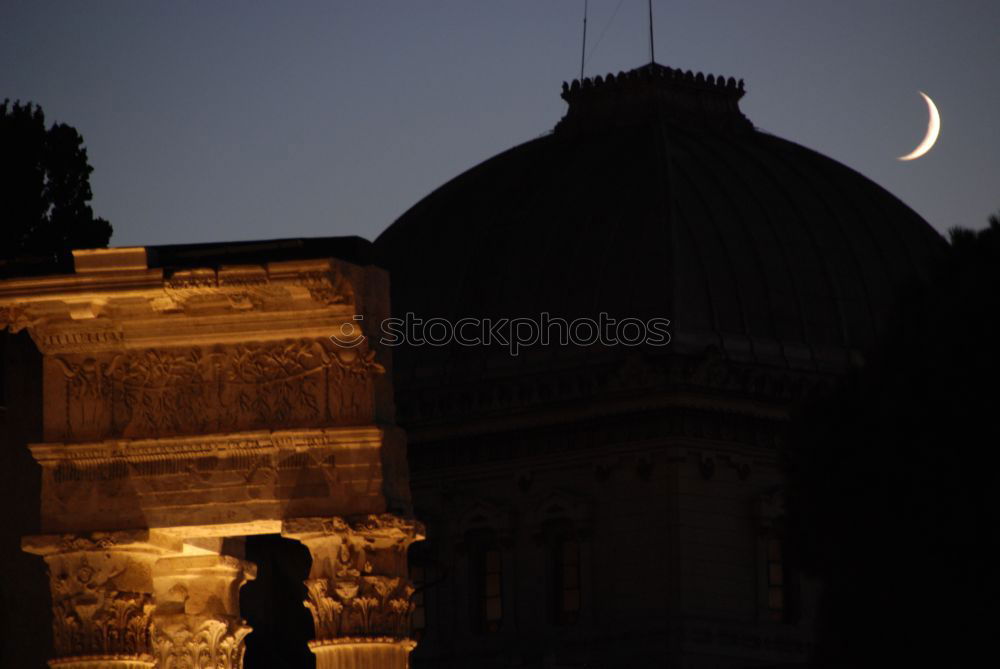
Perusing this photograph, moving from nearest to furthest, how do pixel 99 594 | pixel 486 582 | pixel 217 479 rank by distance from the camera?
pixel 217 479, pixel 99 594, pixel 486 582

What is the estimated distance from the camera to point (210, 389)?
32.1 m

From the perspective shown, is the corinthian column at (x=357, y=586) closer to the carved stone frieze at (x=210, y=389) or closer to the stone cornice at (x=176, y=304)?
the carved stone frieze at (x=210, y=389)

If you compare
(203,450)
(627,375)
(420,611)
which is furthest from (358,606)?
(420,611)

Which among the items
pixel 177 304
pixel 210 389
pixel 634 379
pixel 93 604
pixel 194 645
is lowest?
pixel 194 645

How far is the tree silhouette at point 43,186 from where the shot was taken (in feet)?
148

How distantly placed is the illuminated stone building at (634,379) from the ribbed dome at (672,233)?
2.8 inches

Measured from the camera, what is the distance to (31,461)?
36.3m

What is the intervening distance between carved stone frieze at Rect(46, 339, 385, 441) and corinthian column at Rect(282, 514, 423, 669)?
1035mm

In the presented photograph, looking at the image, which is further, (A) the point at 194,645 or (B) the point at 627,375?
(B) the point at 627,375

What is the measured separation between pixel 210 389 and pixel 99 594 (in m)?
2.24

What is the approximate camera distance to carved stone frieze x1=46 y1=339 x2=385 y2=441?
31.7 meters

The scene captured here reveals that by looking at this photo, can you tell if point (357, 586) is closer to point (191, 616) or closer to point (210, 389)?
point (191, 616)

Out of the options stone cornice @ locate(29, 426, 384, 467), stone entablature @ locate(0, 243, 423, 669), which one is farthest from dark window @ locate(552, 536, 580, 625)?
stone cornice @ locate(29, 426, 384, 467)

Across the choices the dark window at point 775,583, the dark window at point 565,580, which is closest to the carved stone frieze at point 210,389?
the dark window at point 775,583
